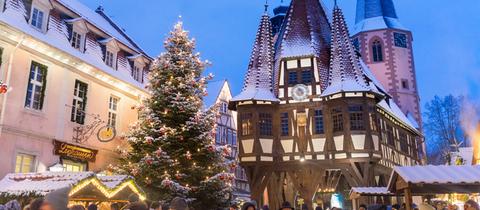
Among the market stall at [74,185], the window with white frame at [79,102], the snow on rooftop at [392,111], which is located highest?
the snow on rooftop at [392,111]

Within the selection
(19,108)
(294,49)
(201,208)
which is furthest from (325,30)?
(19,108)

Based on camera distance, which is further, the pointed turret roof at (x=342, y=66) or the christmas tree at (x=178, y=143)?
the pointed turret roof at (x=342, y=66)

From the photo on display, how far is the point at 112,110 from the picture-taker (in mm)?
19766

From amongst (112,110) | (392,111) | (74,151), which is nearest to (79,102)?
(74,151)

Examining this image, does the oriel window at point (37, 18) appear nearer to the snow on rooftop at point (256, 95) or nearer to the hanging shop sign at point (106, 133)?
the hanging shop sign at point (106, 133)

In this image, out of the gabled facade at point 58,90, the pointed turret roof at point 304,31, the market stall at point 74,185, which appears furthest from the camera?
the pointed turret roof at point 304,31

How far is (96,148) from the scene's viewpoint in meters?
18.0

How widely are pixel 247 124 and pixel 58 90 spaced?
32.9 feet

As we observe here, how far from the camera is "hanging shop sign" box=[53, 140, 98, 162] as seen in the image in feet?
52.6

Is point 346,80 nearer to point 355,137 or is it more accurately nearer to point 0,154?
point 355,137

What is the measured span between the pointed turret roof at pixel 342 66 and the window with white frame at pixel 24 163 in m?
13.8

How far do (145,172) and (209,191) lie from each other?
8.18 ft

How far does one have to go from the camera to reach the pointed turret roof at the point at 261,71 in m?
23.5

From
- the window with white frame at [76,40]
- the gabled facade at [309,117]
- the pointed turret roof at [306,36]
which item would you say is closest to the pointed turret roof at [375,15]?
the pointed turret roof at [306,36]
